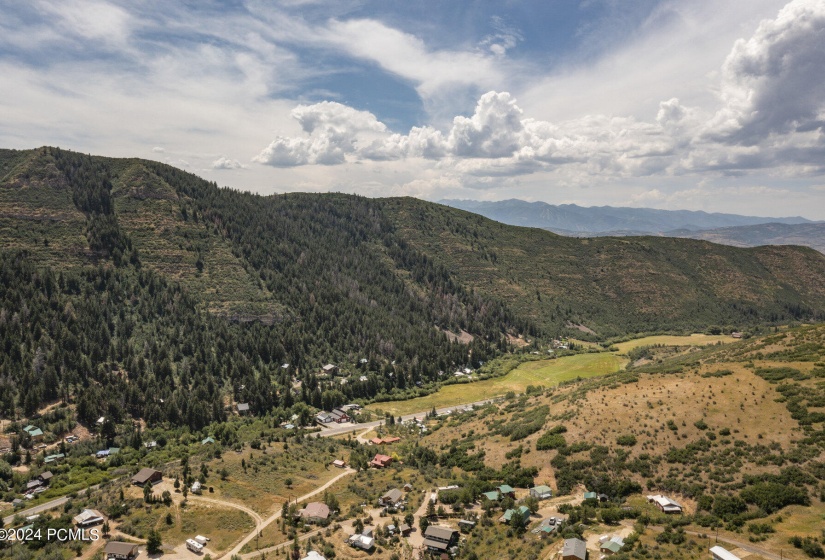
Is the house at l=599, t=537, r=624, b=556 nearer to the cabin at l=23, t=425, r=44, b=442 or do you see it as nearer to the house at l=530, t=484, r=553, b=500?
the house at l=530, t=484, r=553, b=500

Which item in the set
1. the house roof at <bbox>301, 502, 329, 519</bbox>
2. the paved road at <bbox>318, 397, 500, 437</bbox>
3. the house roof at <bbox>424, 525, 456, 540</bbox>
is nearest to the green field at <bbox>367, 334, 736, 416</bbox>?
the paved road at <bbox>318, 397, 500, 437</bbox>

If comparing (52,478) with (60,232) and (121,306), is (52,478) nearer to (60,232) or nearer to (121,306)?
(121,306)

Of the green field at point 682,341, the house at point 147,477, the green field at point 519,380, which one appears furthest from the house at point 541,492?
the green field at point 682,341

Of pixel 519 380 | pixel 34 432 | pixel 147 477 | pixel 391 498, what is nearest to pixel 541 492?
pixel 391 498

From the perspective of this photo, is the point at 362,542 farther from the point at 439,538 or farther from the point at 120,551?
the point at 120,551

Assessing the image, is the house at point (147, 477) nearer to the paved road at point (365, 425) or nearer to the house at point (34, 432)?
the paved road at point (365, 425)

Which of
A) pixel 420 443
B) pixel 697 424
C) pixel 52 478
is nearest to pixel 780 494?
pixel 697 424
